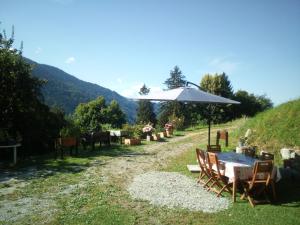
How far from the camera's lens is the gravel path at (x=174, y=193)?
24.1 ft

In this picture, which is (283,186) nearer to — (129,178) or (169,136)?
(129,178)

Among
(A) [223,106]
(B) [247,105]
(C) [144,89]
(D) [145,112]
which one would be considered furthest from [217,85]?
(C) [144,89]

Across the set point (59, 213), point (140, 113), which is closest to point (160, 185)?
point (59, 213)

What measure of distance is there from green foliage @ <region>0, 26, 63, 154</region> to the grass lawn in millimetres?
3714

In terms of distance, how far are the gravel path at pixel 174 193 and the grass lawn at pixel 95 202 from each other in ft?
0.96

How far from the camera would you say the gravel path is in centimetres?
734

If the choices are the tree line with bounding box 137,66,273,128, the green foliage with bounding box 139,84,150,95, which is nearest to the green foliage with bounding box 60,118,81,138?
the tree line with bounding box 137,66,273,128

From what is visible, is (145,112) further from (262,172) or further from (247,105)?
(262,172)

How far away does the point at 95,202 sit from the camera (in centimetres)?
750

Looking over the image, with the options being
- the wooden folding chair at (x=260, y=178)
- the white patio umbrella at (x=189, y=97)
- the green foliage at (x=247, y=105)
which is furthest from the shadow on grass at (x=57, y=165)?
the green foliage at (x=247, y=105)

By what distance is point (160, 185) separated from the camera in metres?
9.10

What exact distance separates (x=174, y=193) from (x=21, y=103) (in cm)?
972

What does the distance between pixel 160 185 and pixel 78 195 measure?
8.13ft

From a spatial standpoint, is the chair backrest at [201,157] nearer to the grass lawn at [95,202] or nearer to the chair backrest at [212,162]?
the chair backrest at [212,162]
